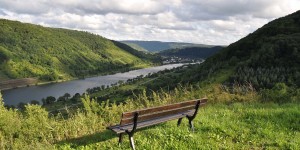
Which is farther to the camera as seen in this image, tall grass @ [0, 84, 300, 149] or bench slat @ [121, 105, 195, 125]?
tall grass @ [0, 84, 300, 149]

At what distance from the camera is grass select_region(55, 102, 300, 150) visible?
977 cm

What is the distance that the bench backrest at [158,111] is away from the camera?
362 inches

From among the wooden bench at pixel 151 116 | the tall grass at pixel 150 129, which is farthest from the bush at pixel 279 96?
the wooden bench at pixel 151 116

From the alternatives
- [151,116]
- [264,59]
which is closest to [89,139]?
[151,116]

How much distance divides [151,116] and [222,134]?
7.95 feet

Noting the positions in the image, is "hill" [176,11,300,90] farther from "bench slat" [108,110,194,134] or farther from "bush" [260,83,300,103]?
"bench slat" [108,110,194,134]

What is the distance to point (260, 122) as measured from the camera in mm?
12008

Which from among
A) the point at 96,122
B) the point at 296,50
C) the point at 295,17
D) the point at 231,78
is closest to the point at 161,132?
the point at 96,122

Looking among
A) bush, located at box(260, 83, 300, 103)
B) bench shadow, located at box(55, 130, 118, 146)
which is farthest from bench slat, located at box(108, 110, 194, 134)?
bush, located at box(260, 83, 300, 103)

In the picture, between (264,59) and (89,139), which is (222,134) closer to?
(89,139)

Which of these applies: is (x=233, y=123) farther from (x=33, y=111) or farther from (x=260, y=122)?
(x=33, y=111)

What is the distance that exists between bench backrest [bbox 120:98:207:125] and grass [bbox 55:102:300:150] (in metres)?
0.59

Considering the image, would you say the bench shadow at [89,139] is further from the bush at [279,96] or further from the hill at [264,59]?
the hill at [264,59]

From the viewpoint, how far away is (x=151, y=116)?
1005 centimetres
